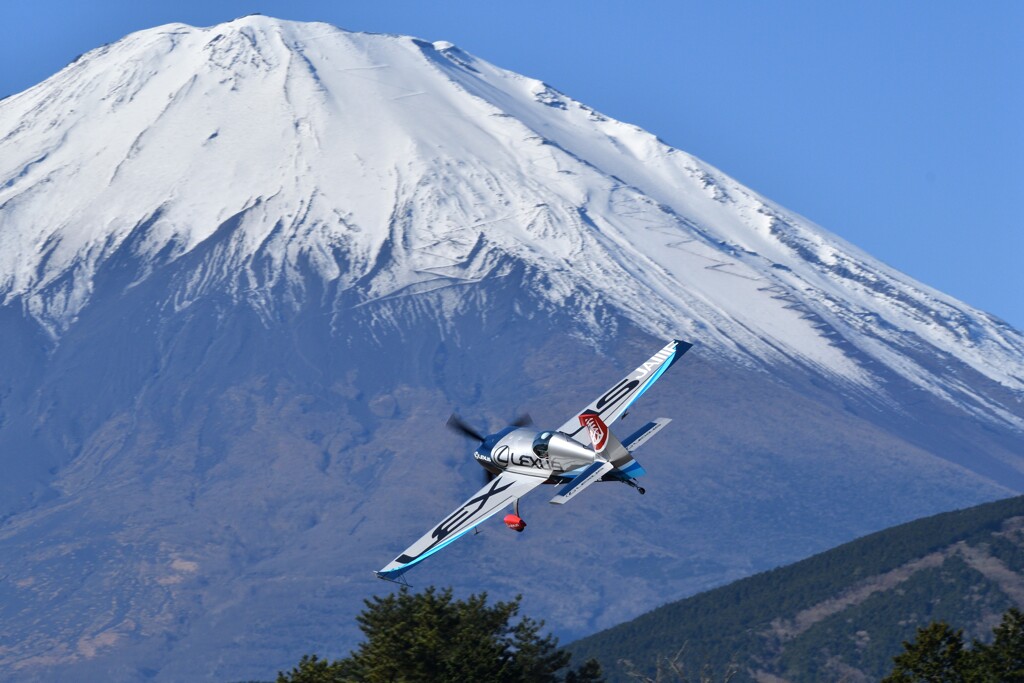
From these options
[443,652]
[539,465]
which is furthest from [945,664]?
[539,465]

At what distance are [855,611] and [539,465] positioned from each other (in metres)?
97.7

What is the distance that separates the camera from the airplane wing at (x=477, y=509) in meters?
54.6

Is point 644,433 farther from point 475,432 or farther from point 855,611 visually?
point 855,611

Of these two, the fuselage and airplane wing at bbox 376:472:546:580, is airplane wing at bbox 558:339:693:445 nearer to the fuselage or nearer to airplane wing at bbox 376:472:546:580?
the fuselage

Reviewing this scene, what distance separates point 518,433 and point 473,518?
3466mm

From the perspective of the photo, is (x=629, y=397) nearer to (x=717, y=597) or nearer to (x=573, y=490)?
(x=573, y=490)

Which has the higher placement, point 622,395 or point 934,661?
point 622,395

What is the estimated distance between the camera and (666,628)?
157875 mm

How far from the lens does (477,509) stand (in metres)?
56.6

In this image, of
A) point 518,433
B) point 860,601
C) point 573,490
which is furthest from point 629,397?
point 860,601

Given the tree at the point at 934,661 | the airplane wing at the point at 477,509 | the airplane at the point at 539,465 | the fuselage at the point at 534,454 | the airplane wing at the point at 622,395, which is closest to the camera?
the tree at the point at 934,661

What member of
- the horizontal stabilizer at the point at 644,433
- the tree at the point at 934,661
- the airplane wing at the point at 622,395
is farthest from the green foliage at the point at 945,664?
the airplane wing at the point at 622,395

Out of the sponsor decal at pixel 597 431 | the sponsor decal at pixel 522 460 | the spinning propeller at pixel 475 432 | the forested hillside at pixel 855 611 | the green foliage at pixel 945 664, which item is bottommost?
the green foliage at pixel 945 664

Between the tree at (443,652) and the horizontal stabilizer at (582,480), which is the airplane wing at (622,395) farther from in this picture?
the tree at (443,652)
